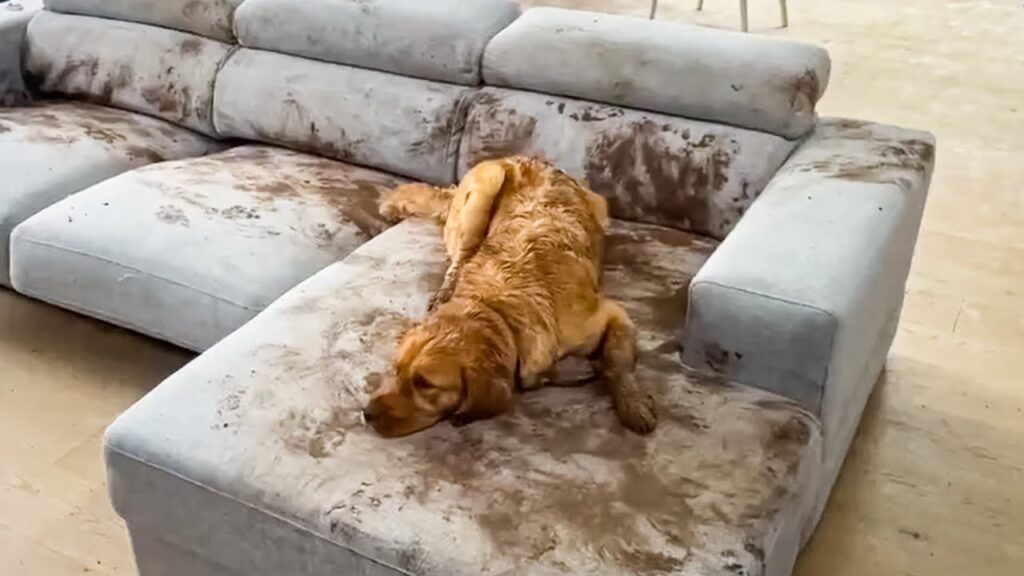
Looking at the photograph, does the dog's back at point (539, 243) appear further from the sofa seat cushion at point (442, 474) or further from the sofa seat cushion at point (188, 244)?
the sofa seat cushion at point (188, 244)

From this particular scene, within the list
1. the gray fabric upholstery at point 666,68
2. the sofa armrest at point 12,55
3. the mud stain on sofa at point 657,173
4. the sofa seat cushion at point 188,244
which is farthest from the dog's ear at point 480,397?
the sofa armrest at point 12,55

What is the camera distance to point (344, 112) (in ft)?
A: 8.41

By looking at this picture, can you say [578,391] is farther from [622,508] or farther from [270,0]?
[270,0]

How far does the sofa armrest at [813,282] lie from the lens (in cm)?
168

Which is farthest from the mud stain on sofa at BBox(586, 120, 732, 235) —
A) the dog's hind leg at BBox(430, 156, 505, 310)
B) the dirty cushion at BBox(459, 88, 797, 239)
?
the dog's hind leg at BBox(430, 156, 505, 310)

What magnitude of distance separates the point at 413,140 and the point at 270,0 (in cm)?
53

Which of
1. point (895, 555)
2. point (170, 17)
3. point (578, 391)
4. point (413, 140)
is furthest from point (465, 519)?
point (170, 17)

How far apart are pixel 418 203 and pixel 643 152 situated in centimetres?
48

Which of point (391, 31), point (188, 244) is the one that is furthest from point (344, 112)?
point (188, 244)

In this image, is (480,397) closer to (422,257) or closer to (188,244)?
(422,257)

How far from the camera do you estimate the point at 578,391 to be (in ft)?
5.78

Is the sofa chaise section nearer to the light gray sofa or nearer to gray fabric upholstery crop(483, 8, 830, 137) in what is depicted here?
the light gray sofa

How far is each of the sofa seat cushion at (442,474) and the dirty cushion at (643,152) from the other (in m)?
0.42

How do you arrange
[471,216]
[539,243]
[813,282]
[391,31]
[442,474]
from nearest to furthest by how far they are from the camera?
[442,474], [813,282], [539,243], [471,216], [391,31]
